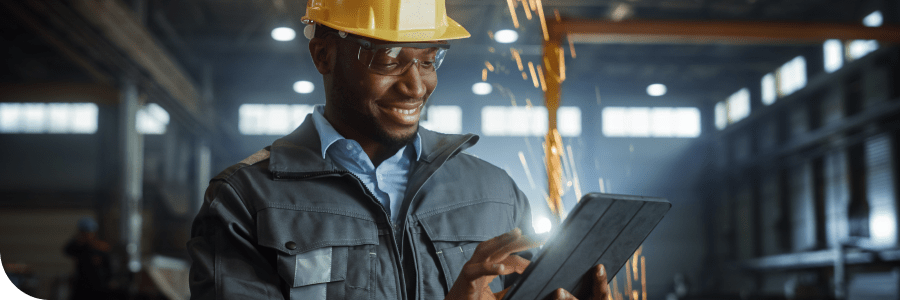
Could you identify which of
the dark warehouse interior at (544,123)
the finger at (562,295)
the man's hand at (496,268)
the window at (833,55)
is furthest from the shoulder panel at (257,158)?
the window at (833,55)

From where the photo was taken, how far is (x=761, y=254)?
16328 millimetres

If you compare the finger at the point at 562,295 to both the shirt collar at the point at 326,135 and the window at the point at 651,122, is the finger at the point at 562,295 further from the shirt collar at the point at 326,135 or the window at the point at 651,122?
the window at the point at 651,122

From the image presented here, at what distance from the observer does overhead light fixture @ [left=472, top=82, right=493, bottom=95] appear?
648 inches

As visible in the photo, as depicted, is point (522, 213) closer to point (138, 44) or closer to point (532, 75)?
point (138, 44)

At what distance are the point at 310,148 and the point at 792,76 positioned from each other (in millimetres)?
16040

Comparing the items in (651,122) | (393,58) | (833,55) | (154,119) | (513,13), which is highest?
(513,13)

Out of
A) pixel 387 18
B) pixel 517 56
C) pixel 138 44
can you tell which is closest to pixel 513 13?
pixel 517 56

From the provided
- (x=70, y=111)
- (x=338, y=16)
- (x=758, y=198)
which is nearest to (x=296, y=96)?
(x=70, y=111)

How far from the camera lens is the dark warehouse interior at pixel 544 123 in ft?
33.5

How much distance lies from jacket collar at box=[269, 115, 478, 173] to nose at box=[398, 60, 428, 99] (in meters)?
0.15

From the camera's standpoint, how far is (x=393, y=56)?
1398mm

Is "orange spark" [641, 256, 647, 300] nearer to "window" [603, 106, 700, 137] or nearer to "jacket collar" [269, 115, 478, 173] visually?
"window" [603, 106, 700, 137]

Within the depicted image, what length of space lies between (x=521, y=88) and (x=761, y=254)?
6667 mm

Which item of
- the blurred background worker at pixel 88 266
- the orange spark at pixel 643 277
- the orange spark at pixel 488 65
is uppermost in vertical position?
the orange spark at pixel 488 65
